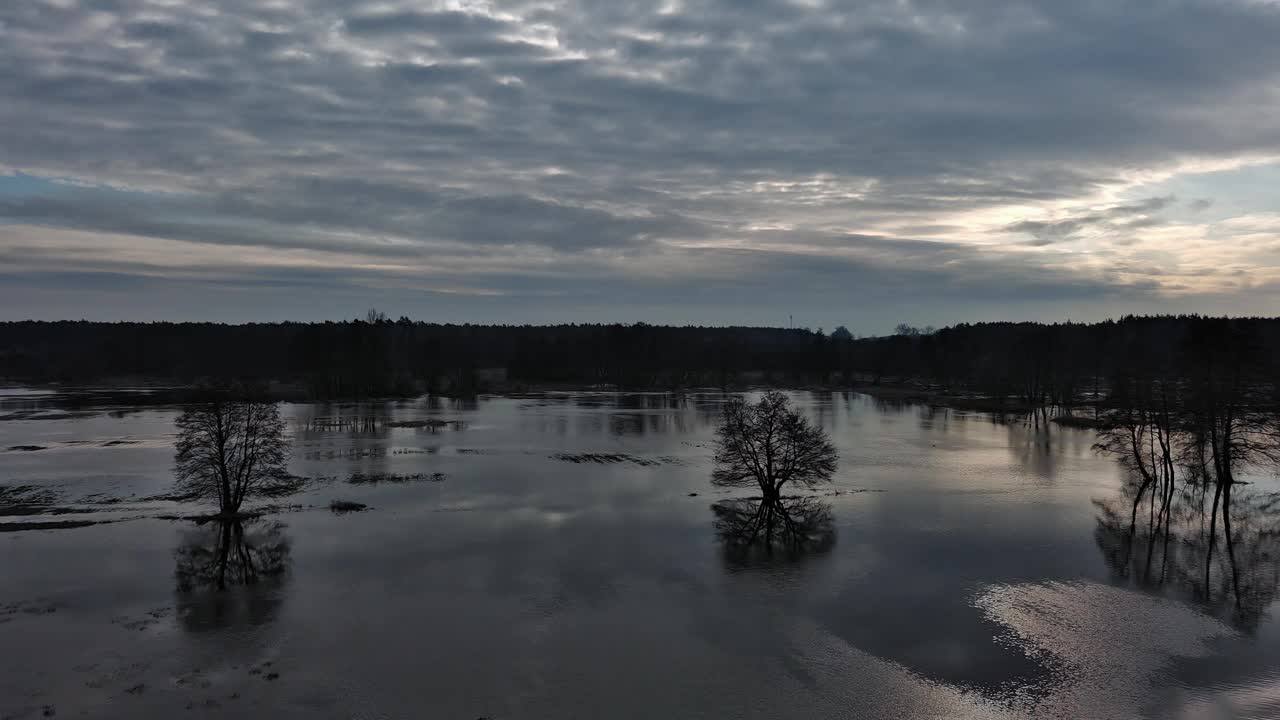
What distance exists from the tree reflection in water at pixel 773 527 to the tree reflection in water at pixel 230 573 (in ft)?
59.5

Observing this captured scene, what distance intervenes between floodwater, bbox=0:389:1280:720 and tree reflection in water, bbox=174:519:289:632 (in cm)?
16

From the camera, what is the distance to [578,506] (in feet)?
142

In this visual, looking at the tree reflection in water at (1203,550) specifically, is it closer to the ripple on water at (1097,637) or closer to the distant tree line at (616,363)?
the ripple on water at (1097,637)

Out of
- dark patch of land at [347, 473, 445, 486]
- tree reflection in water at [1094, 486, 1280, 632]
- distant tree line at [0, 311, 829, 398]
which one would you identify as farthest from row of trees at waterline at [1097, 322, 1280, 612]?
distant tree line at [0, 311, 829, 398]

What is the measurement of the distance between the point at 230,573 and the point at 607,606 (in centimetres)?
1540

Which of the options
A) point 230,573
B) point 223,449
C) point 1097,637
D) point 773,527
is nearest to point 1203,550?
point 1097,637

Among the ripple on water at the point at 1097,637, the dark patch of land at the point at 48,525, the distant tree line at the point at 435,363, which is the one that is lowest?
the ripple on water at the point at 1097,637

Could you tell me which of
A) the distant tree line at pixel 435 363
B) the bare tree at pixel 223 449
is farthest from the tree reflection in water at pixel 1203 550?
the distant tree line at pixel 435 363

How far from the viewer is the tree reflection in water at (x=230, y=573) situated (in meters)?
25.8

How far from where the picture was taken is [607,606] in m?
26.8

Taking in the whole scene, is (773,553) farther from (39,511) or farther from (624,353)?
(624,353)

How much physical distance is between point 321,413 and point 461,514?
214 ft

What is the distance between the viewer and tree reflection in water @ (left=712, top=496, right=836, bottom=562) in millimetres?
33906

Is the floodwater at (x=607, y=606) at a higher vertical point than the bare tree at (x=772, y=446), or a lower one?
lower
